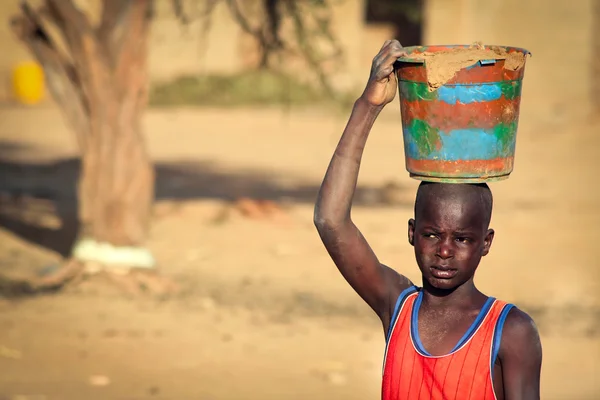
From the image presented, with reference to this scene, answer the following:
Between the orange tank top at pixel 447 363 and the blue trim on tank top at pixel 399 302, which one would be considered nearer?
the orange tank top at pixel 447 363

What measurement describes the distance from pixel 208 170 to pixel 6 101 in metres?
9.20

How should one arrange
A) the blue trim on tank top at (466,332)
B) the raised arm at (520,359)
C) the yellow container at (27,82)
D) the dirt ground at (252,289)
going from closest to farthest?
the raised arm at (520,359)
the blue trim on tank top at (466,332)
the dirt ground at (252,289)
the yellow container at (27,82)

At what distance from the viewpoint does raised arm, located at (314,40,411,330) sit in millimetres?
2438

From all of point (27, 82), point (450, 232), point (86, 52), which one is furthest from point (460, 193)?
point (27, 82)

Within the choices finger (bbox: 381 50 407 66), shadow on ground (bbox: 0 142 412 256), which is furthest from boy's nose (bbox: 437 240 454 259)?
shadow on ground (bbox: 0 142 412 256)

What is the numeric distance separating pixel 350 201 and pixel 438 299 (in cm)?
32

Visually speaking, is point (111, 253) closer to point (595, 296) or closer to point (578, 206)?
point (595, 296)

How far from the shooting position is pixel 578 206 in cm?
1198

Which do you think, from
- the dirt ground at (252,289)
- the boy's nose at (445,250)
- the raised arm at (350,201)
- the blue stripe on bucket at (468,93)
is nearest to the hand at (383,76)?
the raised arm at (350,201)

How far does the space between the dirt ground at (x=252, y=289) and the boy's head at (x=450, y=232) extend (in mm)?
3463

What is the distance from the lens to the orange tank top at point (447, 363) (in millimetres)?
2307

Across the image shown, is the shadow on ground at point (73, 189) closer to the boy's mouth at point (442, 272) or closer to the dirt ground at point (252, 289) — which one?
the dirt ground at point (252, 289)

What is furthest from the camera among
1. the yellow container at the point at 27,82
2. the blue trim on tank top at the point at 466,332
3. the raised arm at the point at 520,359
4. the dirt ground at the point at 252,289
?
the yellow container at the point at 27,82

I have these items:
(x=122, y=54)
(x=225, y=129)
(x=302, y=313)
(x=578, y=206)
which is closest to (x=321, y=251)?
(x=302, y=313)
